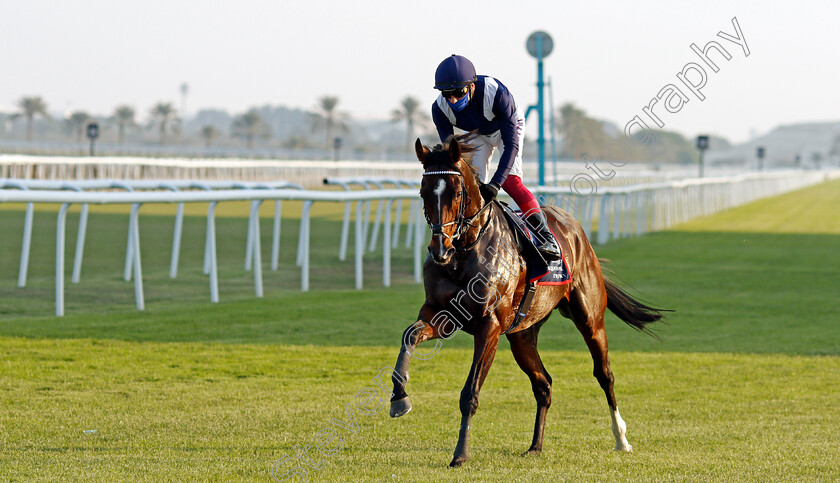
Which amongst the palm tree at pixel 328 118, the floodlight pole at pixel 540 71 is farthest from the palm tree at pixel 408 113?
the floodlight pole at pixel 540 71

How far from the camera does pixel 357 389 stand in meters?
6.44

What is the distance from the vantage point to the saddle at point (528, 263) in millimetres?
5012

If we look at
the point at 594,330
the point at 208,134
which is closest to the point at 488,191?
the point at 594,330

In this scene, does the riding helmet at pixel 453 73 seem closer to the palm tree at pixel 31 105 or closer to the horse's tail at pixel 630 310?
the horse's tail at pixel 630 310

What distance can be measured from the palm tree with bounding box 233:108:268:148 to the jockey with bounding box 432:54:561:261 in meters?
94.4

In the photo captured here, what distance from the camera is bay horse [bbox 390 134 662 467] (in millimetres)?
4355

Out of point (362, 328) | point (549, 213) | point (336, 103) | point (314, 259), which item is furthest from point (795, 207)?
point (336, 103)

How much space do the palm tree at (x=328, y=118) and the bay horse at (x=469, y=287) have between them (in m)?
92.1

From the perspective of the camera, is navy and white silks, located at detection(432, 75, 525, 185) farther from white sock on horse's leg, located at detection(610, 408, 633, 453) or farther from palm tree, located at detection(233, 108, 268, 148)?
palm tree, located at detection(233, 108, 268, 148)

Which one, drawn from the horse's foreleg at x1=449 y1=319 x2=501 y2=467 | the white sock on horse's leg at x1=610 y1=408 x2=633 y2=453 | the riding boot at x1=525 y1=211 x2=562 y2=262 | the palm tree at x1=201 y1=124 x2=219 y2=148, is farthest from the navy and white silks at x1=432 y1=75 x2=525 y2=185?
the palm tree at x1=201 y1=124 x2=219 y2=148

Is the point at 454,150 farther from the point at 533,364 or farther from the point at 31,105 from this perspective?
the point at 31,105

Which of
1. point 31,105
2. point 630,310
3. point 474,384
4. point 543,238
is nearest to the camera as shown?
point 474,384

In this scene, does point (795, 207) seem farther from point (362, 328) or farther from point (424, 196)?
point (424, 196)

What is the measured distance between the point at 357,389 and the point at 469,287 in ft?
6.97
